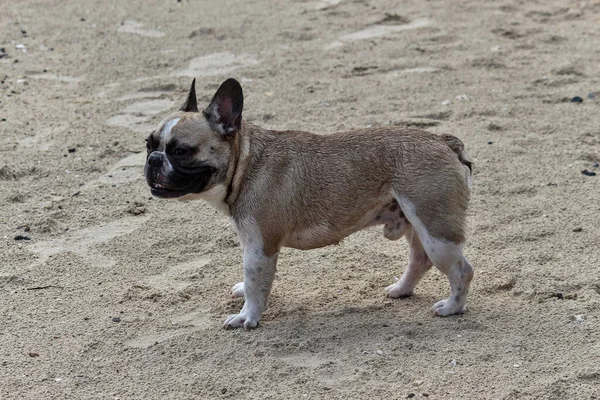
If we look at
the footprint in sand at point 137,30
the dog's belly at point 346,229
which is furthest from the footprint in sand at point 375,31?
the dog's belly at point 346,229

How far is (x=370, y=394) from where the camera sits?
16.0 feet

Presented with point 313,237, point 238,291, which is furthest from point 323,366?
point 238,291

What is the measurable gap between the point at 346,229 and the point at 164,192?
111 centimetres

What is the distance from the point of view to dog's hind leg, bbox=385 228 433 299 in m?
5.98

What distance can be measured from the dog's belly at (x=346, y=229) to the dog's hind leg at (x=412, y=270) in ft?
0.41

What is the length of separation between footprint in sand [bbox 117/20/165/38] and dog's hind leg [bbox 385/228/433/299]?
634cm

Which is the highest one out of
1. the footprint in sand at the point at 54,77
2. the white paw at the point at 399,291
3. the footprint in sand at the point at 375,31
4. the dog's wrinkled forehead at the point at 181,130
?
the dog's wrinkled forehead at the point at 181,130

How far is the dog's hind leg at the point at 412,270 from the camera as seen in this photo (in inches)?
236

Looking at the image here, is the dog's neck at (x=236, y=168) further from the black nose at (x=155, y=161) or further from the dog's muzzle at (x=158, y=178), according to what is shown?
the black nose at (x=155, y=161)

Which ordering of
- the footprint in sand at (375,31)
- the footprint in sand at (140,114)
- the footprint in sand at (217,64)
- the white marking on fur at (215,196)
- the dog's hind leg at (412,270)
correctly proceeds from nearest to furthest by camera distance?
the white marking on fur at (215,196)
the dog's hind leg at (412,270)
the footprint in sand at (140,114)
the footprint in sand at (217,64)
the footprint in sand at (375,31)

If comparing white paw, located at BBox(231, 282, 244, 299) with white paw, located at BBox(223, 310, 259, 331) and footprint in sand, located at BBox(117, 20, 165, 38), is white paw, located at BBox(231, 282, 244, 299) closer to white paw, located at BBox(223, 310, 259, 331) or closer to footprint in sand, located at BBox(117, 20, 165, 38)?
white paw, located at BBox(223, 310, 259, 331)

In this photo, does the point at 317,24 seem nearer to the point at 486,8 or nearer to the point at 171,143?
the point at 486,8

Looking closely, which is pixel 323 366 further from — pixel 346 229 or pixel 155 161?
pixel 155 161

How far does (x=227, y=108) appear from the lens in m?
5.60
